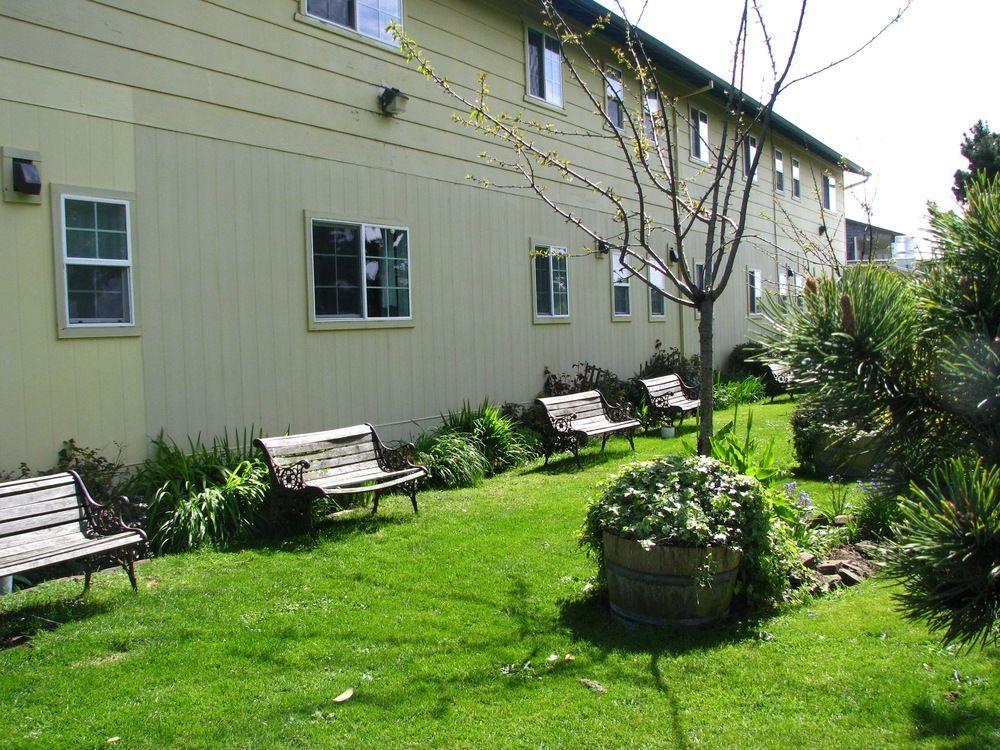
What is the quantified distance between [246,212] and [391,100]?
2583mm

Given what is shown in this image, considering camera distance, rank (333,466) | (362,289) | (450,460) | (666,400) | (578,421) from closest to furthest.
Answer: (333,466), (450,460), (362,289), (578,421), (666,400)

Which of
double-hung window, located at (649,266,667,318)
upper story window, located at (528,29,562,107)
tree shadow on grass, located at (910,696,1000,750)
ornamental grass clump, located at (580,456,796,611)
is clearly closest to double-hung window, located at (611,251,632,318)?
double-hung window, located at (649,266,667,318)

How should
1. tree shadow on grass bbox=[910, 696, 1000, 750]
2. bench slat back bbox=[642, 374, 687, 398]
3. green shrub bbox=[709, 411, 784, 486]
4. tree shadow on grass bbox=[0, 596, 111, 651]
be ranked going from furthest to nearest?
bench slat back bbox=[642, 374, 687, 398] → green shrub bbox=[709, 411, 784, 486] → tree shadow on grass bbox=[0, 596, 111, 651] → tree shadow on grass bbox=[910, 696, 1000, 750]

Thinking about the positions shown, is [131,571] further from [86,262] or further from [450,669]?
[86,262]

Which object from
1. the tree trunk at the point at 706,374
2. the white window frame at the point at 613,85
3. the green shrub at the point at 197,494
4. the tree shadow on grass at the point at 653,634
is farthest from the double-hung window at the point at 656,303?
the tree shadow on grass at the point at 653,634

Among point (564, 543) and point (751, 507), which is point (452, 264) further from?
point (751, 507)

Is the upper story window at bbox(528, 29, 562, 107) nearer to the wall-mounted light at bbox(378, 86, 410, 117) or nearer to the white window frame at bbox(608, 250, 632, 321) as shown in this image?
the white window frame at bbox(608, 250, 632, 321)

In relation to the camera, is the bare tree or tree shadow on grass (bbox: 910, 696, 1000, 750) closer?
tree shadow on grass (bbox: 910, 696, 1000, 750)

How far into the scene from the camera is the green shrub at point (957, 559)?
142 cm

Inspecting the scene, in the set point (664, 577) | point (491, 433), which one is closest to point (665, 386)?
point (491, 433)

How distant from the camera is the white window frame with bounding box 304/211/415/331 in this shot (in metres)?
9.14

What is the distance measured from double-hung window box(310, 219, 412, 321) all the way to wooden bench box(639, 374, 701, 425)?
5.01 meters

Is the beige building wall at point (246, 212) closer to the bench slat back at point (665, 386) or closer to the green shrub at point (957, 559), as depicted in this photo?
the bench slat back at point (665, 386)

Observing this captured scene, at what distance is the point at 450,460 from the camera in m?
9.60
